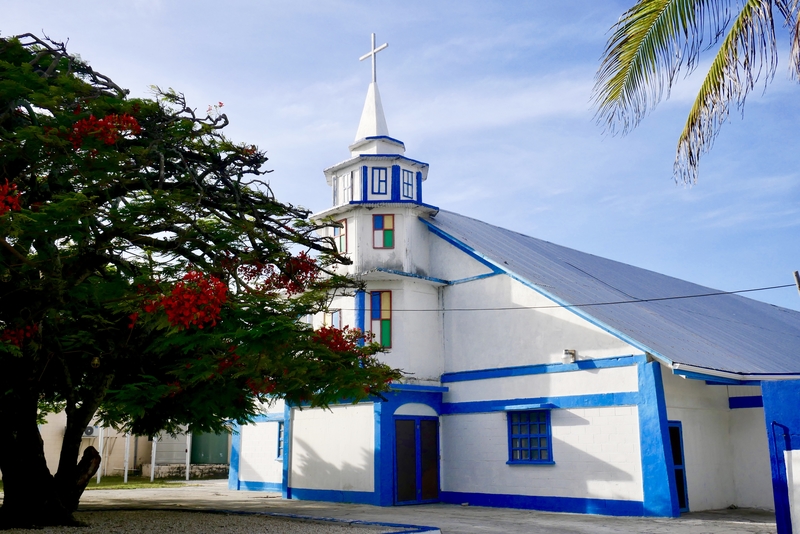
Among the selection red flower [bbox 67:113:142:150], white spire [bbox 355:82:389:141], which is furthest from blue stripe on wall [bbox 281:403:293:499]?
red flower [bbox 67:113:142:150]

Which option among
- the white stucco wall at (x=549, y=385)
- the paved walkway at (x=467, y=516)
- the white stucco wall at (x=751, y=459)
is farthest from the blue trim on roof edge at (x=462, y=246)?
the white stucco wall at (x=751, y=459)

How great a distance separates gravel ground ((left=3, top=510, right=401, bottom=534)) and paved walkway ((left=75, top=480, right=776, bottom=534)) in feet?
4.79

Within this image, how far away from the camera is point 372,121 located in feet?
76.6

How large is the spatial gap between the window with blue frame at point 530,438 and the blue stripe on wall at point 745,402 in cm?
507

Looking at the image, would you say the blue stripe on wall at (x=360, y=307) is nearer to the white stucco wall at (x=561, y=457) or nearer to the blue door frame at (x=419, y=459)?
the blue door frame at (x=419, y=459)

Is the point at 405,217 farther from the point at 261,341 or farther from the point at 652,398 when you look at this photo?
the point at 261,341

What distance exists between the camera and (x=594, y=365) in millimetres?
17422

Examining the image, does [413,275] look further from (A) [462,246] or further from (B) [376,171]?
(B) [376,171]

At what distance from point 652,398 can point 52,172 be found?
12827mm

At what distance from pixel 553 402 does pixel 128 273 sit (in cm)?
1067

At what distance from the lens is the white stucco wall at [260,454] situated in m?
23.9

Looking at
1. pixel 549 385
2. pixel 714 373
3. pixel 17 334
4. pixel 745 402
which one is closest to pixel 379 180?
pixel 549 385

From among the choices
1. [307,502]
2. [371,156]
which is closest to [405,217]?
[371,156]

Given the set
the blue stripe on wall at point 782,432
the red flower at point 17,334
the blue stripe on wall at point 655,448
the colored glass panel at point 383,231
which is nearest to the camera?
the red flower at point 17,334
